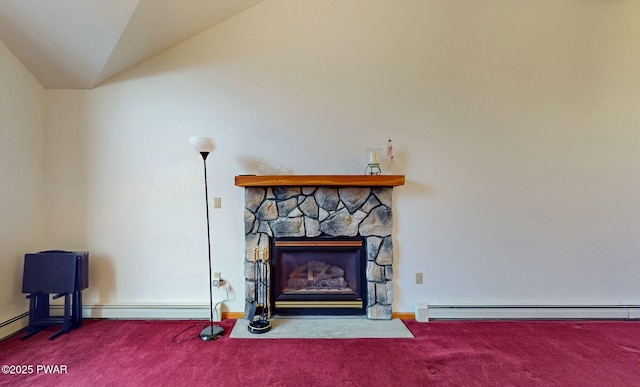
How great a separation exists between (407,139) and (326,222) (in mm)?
1151

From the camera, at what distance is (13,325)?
Result: 8.04 feet

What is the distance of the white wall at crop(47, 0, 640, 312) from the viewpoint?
2812mm

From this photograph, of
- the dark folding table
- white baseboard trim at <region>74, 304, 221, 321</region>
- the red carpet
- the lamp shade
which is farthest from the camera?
white baseboard trim at <region>74, 304, 221, 321</region>

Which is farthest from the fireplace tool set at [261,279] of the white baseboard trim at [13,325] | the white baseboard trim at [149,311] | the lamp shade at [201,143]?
the white baseboard trim at [13,325]

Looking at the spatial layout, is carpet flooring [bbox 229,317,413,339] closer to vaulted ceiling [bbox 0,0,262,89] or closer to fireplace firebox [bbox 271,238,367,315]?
fireplace firebox [bbox 271,238,367,315]

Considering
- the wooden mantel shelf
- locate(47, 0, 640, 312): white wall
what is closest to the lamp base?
locate(47, 0, 640, 312): white wall

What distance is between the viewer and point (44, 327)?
2.54m

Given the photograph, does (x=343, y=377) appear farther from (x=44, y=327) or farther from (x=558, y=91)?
(x=558, y=91)

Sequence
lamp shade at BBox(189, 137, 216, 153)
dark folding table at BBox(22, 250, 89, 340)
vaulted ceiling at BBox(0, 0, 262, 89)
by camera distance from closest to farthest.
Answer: vaulted ceiling at BBox(0, 0, 262, 89), lamp shade at BBox(189, 137, 216, 153), dark folding table at BBox(22, 250, 89, 340)

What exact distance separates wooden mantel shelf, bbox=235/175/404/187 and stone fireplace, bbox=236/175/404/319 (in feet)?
0.43

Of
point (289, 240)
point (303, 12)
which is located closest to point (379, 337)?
point (289, 240)

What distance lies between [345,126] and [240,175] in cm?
113

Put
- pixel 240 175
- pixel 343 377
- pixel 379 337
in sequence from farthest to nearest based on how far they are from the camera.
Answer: pixel 240 175
pixel 379 337
pixel 343 377

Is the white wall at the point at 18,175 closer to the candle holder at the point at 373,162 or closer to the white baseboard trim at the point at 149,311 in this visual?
the white baseboard trim at the point at 149,311
